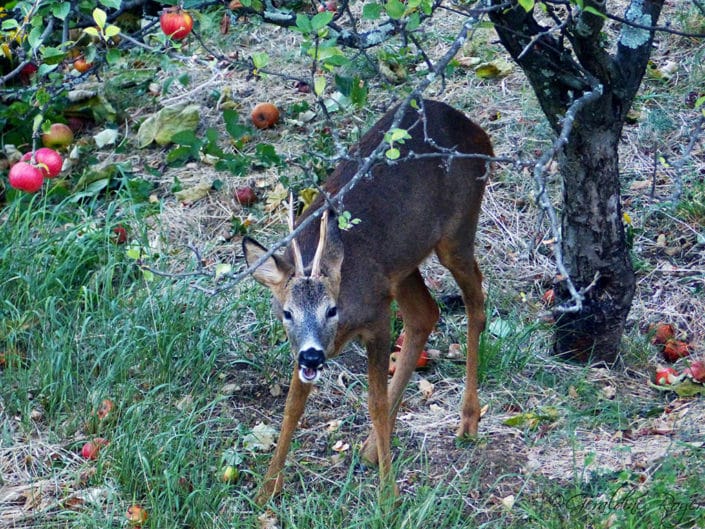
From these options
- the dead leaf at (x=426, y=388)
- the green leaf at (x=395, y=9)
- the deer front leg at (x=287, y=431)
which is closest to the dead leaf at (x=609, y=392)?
the dead leaf at (x=426, y=388)

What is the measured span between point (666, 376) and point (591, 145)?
3.79 feet

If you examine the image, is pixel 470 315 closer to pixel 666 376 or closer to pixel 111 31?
pixel 666 376

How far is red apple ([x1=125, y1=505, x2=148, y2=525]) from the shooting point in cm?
414

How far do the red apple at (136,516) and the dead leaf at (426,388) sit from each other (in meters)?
1.64

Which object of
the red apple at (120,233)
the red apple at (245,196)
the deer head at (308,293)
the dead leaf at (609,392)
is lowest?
the red apple at (120,233)

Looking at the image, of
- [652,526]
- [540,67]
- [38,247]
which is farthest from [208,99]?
[652,526]

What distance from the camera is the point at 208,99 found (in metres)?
7.37

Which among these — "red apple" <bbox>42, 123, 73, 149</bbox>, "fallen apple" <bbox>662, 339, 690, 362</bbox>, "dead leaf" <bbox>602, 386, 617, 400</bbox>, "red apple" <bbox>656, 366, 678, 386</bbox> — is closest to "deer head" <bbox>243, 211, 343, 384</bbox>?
"dead leaf" <bbox>602, 386, 617, 400</bbox>

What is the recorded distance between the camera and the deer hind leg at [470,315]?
4910mm

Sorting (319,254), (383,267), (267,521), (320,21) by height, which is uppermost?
(320,21)

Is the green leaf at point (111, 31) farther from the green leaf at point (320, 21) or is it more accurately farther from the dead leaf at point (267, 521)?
the dead leaf at point (267, 521)

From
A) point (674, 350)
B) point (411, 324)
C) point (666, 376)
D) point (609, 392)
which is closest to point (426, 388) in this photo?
point (411, 324)

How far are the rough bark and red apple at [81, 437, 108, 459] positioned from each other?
2.18m

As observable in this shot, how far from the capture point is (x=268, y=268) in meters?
4.33
